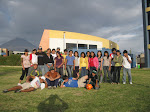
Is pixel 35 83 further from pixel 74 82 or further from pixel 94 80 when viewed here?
pixel 94 80

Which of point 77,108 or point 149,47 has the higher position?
point 149,47

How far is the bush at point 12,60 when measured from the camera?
3241 cm

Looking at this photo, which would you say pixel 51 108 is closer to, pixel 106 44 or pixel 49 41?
pixel 49 41

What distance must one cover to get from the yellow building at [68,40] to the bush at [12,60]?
13292mm

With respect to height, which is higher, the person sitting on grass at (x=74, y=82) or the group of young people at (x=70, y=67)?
the group of young people at (x=70, y=67)

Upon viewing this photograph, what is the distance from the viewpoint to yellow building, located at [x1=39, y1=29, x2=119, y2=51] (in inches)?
1743

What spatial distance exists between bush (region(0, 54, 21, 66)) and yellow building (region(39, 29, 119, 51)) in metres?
13.3

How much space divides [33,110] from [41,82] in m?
3.24

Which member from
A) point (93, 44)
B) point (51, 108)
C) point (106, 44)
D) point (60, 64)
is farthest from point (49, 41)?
point (51, 108)

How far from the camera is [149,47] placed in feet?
75.6

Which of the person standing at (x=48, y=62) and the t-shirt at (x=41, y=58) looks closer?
the t-shirt at (x=41, y=58)

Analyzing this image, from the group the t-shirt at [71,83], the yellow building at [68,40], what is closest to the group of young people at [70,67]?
the t-shirt at [71,83]

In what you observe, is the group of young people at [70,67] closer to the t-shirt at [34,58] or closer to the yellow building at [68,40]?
the t-shirt at [34,58]

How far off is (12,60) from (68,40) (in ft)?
69.1
